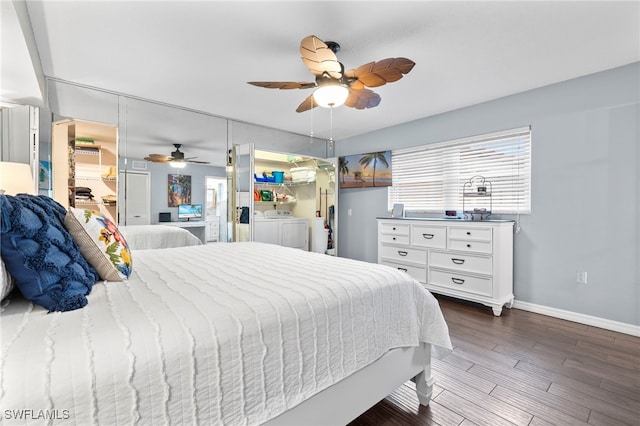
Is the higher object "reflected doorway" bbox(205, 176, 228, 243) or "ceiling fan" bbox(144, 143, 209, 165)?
"ceiling fan" bbox(144, 143, 209, 165)

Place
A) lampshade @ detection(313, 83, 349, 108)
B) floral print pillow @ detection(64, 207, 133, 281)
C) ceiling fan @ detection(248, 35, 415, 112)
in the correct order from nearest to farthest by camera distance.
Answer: floral print pillow @ detection(64, 207, 133, 281), ceiling fan @ detection(248, 35, 415, 112), lampshade @ detection(313, 83, 349, 108)

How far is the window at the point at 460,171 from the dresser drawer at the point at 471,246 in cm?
64

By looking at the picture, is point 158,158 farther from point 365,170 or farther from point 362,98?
point 365,170

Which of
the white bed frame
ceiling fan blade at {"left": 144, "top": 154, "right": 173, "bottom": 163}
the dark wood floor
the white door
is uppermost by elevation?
ceiling fan blade at {"left": 144, "top": 154, "right": 173, "bottom": 163}

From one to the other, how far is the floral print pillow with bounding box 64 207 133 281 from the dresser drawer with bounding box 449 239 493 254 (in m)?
3.19

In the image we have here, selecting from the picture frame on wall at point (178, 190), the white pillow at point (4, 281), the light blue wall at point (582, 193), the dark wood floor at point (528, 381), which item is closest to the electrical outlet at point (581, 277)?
the light blue wall at point (582, 193)

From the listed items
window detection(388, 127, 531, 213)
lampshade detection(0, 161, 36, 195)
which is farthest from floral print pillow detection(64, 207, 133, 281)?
window detection(388, 127, 531, 213)

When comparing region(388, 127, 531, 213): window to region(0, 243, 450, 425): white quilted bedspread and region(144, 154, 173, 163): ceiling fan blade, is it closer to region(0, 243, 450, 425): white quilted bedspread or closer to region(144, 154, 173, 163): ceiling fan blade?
region(0, 243, 450, 425): white quilted bedspread

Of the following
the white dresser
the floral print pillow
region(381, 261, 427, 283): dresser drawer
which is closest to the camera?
the floral print pillow

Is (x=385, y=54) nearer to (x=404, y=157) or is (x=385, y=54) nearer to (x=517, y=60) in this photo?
(x=517, y=60)

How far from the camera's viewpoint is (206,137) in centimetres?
414

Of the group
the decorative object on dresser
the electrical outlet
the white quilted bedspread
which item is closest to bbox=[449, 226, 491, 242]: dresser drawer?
the decorative object on dresser

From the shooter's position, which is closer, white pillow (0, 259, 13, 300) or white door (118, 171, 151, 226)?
white pillow (0, 259, 13, 300)

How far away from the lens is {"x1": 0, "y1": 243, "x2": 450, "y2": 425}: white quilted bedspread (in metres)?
0.68
